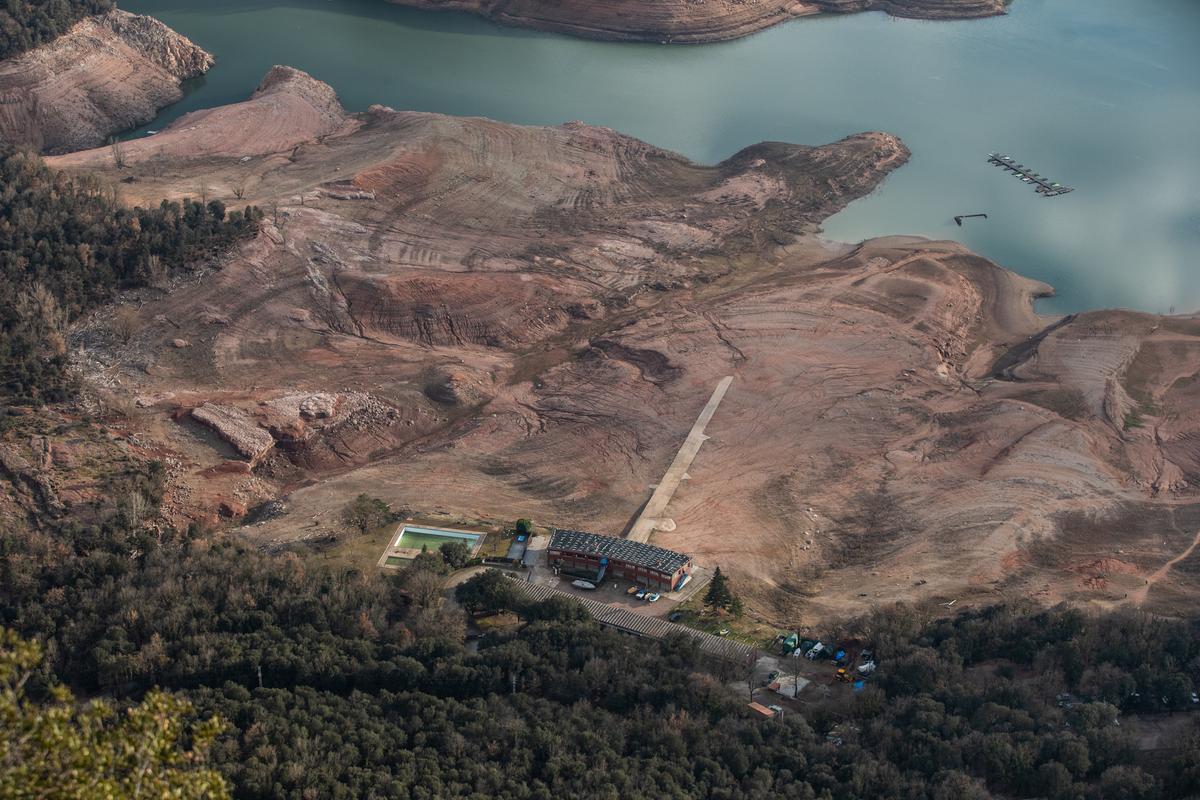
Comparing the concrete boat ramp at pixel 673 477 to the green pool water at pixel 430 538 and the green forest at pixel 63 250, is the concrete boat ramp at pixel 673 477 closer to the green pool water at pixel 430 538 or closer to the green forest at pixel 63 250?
the green pool water at pixel 430 538

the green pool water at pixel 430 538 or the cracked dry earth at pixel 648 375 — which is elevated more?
the cracked dry earth at pixel 648 375

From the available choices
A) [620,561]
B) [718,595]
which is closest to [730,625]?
[718,595]

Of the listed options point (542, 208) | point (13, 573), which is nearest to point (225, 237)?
point (542, 208)

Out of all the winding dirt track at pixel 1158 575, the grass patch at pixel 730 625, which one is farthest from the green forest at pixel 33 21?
the winding dirt track at pixel 1158 575

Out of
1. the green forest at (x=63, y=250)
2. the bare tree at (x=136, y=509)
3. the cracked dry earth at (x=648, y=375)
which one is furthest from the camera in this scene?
the green forest at (x=63, y=250)

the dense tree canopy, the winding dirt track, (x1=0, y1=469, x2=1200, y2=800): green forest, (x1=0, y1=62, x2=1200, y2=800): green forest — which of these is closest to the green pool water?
(x1=0, y1=62, x2=1200, y2=800): green forest

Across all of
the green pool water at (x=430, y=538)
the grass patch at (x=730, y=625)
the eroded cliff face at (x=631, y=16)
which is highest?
the eroded cliff face at (x=631, y=16)

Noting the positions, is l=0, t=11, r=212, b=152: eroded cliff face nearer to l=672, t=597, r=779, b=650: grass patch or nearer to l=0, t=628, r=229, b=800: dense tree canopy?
l=672, t=597, r=779, b=650: grass patch

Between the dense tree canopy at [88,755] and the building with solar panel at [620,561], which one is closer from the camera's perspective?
the dense tree canopy at [88,755]
